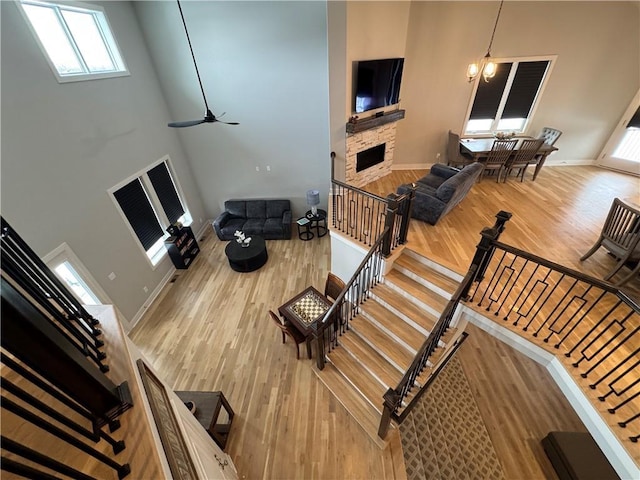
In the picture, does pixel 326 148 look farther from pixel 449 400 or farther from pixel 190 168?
pixel 449 400

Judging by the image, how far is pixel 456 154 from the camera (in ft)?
20.1

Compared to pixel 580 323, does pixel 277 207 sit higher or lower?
lower

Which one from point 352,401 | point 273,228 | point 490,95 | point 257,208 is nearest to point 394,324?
point 352,401

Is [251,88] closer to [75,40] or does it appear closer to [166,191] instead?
[75,40]

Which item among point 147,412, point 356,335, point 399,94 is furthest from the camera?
point 399,94

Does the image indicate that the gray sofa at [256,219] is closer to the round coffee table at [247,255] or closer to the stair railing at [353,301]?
the round coffee table at [247,255]

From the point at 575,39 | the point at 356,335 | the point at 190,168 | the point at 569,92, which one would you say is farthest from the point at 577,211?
the point at 190,168

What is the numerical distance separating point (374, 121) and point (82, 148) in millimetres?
5164

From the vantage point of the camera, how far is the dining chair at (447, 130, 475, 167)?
603 cm

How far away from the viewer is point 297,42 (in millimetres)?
5355

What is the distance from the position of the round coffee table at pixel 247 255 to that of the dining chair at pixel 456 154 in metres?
5.07

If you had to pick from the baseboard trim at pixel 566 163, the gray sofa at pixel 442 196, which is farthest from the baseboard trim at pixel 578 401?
the baseboard trim at pixel 566 163

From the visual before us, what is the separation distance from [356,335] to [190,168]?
6016 mm

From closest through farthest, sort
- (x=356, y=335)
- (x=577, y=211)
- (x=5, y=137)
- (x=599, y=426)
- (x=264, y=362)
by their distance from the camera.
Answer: (x=599, y=426), (x=5, y=137), (x=356, y=335), (x=264, y=362), (x=577, y=211)
